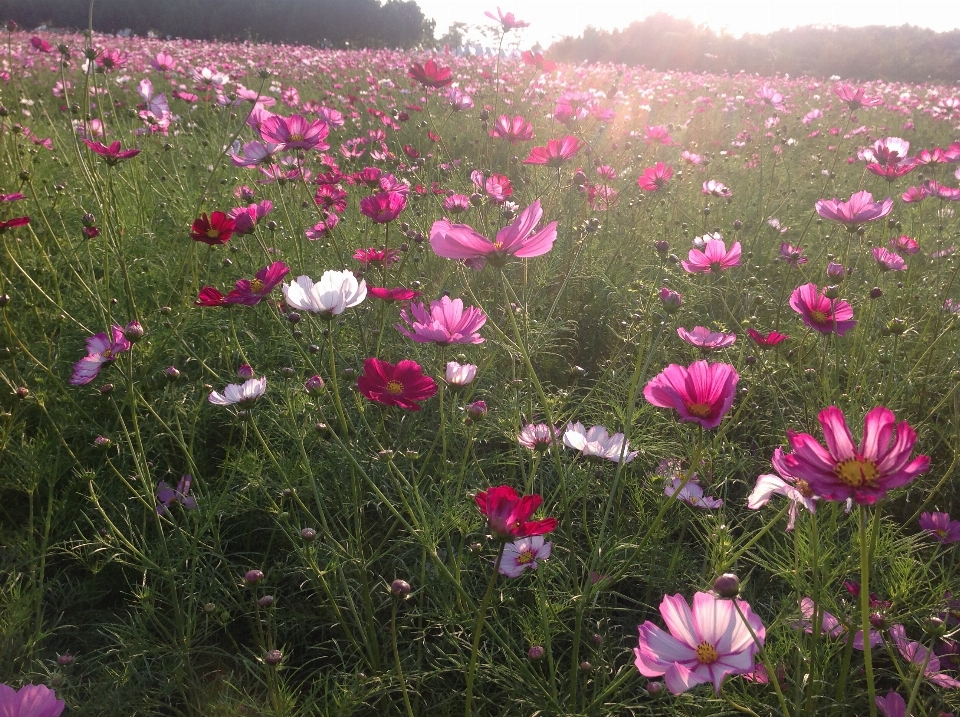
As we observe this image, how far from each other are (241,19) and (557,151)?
18.4 meters

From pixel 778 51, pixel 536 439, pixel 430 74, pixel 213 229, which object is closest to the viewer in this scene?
pixel 536 439

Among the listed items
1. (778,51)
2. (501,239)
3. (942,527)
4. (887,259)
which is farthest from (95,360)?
(778,51)

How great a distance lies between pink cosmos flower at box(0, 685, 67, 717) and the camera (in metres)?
0.52

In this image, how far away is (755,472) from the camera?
1.30 meters

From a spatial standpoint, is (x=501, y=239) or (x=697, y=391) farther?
(x=501, y=239)

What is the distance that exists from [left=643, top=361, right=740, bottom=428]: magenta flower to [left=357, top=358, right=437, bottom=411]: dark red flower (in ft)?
0.98

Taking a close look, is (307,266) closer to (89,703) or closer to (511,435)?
(511,435)

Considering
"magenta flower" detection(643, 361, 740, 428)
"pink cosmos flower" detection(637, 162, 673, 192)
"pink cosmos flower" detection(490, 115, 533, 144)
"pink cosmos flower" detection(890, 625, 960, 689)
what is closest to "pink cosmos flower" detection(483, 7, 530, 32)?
"pink cosmos flower" detection(490, 115, 533, 144)

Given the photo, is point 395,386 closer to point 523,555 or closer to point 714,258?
point 523,555

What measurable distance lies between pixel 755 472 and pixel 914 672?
549mm

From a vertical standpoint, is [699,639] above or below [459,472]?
above

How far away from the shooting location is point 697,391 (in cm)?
69

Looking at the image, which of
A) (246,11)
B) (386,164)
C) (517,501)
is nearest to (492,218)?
(386,164)

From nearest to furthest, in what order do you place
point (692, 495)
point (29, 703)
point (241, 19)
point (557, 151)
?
1. point (29, 703)
2. point (692, 495)
3. point (557, 151)
4. point (241, 19)
